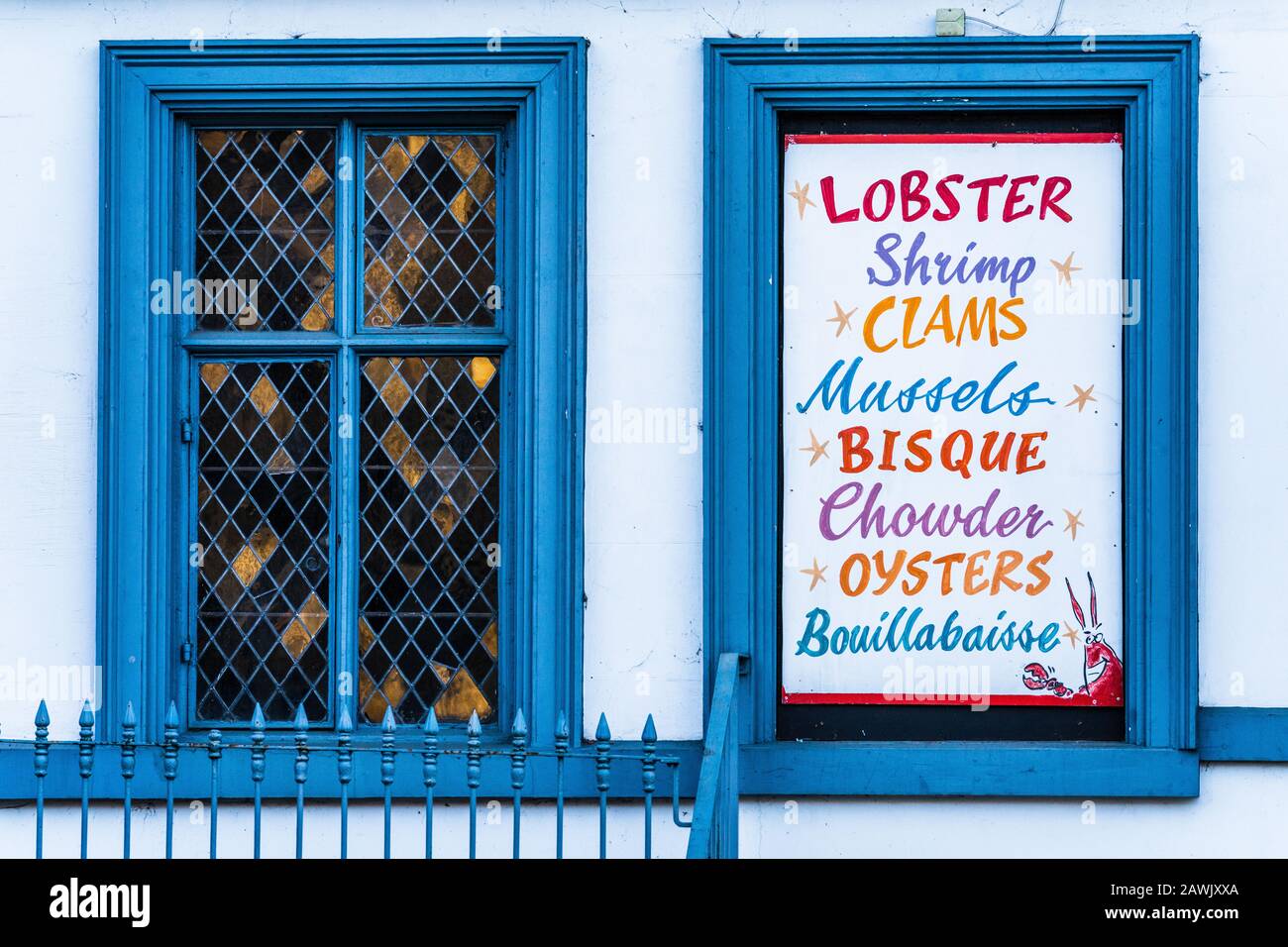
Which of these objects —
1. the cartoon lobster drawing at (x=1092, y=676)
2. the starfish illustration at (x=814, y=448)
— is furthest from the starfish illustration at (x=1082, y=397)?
the starfish illustration at (x=814, y=448)

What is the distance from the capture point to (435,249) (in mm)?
5887

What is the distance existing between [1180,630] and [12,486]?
410cm

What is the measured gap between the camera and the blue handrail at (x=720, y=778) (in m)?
4.65

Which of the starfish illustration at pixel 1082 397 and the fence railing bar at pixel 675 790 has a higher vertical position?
the starfish illustration at pixel 1082 397

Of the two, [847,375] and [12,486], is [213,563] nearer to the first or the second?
[12,486]

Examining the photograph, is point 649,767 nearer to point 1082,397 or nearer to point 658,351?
point 658,351

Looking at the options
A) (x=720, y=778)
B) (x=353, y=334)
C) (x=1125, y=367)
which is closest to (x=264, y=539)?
(x=353, y=334)

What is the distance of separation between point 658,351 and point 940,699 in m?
1.58

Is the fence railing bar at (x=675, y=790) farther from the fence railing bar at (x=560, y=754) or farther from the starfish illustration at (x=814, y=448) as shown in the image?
the starfish illustration at (x=814, y=448)

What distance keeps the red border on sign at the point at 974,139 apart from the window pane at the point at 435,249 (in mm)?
1129
